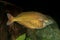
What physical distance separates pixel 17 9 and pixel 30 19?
137mm

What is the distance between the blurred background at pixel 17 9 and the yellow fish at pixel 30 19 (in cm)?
5

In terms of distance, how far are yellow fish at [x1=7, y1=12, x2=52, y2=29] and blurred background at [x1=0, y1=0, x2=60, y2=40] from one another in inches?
2.1

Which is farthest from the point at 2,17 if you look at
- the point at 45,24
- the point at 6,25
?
the point at 45,24

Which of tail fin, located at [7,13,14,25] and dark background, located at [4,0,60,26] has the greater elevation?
dark background, located at [4,0,60,26]

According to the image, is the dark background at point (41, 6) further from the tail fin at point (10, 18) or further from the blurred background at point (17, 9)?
the tail fin at point (10, 18)

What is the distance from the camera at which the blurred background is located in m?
1.22

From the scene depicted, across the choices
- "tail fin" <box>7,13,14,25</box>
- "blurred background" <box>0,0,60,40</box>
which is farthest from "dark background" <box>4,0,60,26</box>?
"tail fin" <box>7,13,14,25</box>

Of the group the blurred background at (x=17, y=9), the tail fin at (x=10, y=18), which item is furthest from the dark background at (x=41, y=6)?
the tail fin at (x=10, y=18)

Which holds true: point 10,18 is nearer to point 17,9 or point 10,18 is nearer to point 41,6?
point 17,9

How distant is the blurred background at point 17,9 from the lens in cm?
122

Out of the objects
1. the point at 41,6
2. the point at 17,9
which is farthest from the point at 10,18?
the point at 41,6

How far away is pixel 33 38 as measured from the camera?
1182mm

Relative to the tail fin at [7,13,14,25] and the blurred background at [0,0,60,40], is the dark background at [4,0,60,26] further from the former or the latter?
the tail fin at [7,13,14,25]

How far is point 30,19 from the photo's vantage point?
1.16 metres
